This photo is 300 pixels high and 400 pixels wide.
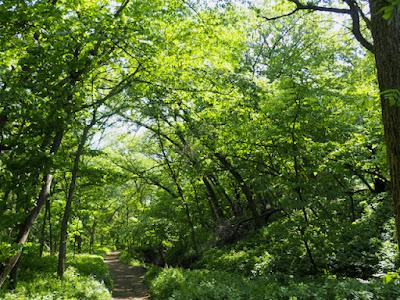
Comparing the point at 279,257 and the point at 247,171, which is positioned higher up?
the point at 247,171

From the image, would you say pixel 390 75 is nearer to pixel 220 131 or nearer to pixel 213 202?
pixel 220 131

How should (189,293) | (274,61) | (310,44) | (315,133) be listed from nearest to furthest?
(189,293) < (315,133) < (274,61) < (310,44)

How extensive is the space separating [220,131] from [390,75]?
31.6 feet

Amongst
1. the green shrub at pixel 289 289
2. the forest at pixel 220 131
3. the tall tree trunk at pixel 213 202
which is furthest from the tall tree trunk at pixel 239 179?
the green shrub at pixel 289 289

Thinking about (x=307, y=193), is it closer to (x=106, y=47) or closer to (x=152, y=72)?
(x=152, y=72)

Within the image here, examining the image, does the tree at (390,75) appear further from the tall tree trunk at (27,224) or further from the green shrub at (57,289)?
the green shrub at (57,289)

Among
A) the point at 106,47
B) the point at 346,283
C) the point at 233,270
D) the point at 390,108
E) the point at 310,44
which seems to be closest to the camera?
the point at 390,108

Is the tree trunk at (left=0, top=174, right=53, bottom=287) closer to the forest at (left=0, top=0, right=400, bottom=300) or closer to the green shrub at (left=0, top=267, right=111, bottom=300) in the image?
the forest at (left=0, top=0, right=400, bottom=300)

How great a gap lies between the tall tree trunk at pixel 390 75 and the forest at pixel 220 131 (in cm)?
1

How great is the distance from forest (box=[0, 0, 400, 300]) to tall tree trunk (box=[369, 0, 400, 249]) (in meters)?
0.01

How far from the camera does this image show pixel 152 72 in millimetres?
8766

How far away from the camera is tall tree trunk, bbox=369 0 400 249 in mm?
3121

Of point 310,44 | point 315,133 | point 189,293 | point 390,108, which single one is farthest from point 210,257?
point 390,108

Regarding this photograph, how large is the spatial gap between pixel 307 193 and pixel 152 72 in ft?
17.3
